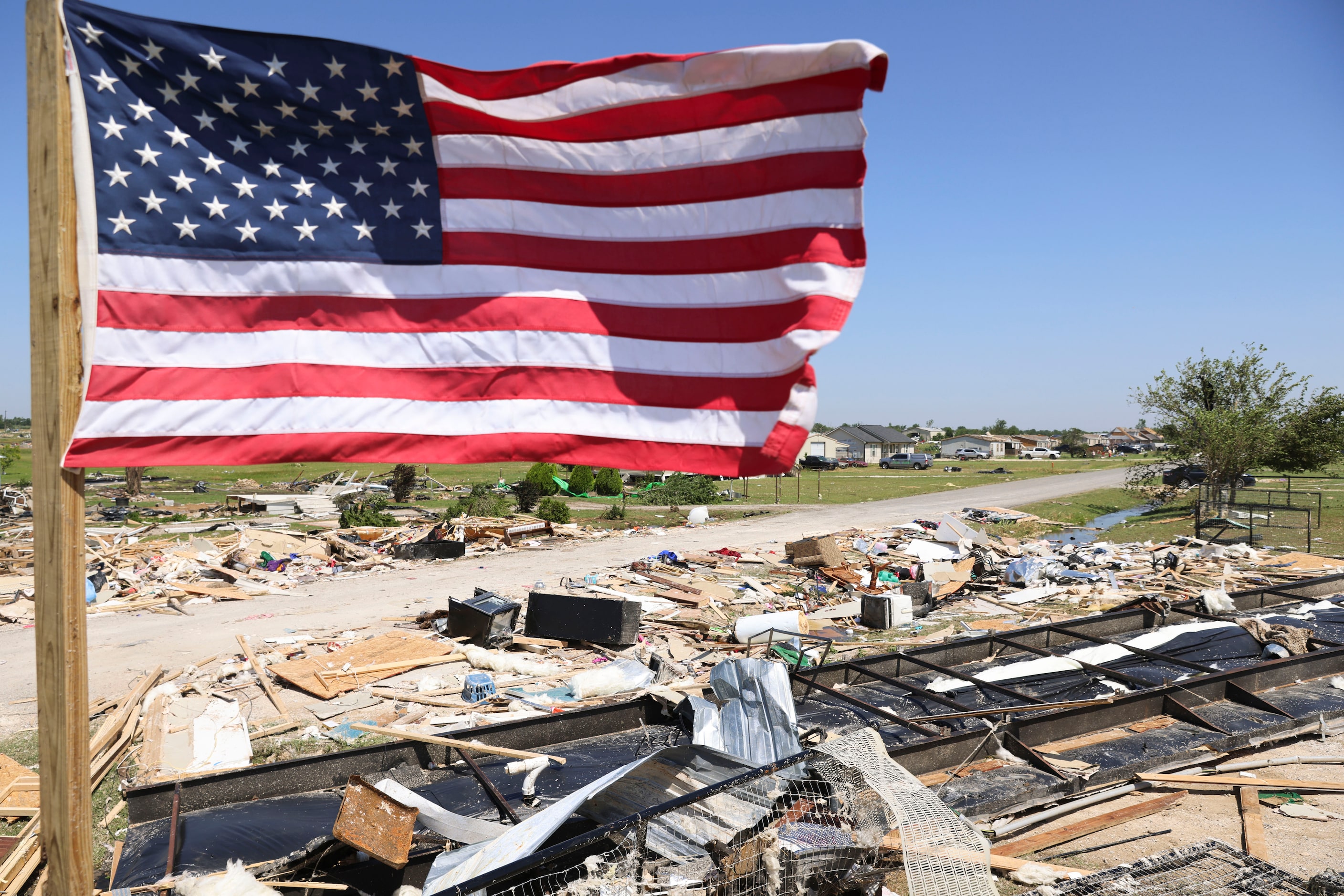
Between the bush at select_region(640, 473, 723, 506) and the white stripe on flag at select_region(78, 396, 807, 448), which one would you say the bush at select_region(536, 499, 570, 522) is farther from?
the white stripe on flag at select_region(78, 396, 807, 448)

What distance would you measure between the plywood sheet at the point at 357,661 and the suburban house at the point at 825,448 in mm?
63968

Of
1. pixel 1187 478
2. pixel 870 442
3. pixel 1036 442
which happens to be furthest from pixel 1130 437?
pixel 1187 478

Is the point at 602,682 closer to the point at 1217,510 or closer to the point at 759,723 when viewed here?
the point at 759,723

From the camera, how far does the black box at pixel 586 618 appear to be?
44.2ft

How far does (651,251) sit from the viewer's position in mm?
4246

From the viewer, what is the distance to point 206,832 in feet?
18.1

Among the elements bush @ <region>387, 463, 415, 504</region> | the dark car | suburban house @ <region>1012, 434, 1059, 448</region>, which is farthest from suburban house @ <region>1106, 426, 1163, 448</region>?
bush @ <region>387, 463, 415, 504</region>

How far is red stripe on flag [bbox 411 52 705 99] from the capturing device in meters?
3.88

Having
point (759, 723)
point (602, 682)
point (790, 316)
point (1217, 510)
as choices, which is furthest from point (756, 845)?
point (1217, 510)

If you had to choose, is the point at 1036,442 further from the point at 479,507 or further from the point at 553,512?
the point at 479,507

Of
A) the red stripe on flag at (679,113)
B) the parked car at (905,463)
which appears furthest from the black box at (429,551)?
the parked car at (905,463)

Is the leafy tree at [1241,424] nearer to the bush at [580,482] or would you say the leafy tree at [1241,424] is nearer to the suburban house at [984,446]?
the bush at [580,482]

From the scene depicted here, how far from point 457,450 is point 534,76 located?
190cm

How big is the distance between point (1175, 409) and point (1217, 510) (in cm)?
567
